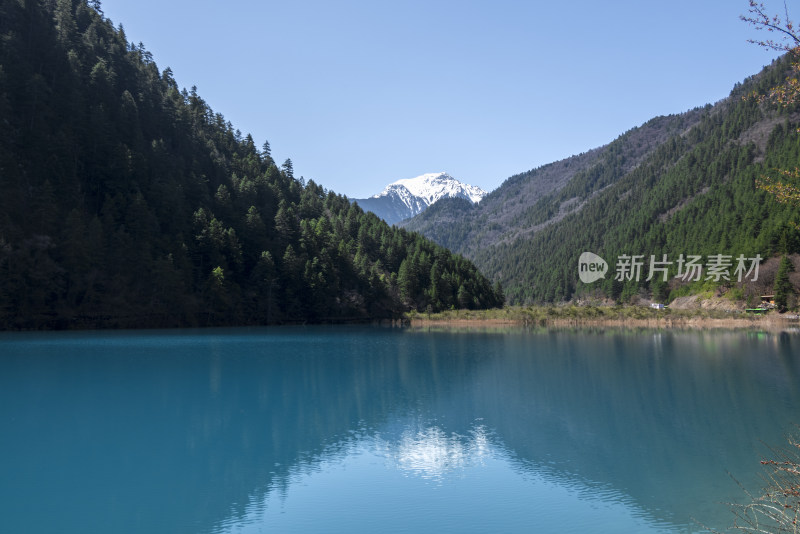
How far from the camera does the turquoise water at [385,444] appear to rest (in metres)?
18.4

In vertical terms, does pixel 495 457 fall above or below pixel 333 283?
below

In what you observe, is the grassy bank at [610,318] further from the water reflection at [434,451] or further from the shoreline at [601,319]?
the water reflection at [434,451]

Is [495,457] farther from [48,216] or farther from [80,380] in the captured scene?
[48,216]

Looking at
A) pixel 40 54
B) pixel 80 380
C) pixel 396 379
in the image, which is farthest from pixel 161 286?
pixel 396 379

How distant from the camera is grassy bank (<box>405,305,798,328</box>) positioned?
117562 mm

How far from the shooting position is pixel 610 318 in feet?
427

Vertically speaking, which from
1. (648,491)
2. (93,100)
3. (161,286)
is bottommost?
(648,491)

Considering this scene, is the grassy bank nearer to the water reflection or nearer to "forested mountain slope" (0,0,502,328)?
"forested mountain slope" (0,0,502,328)

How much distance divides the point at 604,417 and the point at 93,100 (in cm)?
14508

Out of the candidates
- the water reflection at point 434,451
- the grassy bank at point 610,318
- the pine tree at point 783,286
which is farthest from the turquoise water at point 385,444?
the pine tree at point 783,286

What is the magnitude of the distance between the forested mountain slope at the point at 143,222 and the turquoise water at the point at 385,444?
60.5m

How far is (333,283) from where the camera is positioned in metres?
151

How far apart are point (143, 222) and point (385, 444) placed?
11341cm

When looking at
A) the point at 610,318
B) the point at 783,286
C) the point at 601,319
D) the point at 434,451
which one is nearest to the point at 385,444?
the point at 434,451
